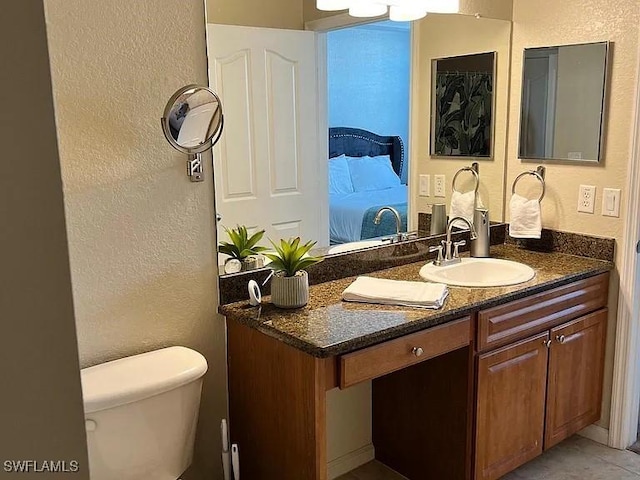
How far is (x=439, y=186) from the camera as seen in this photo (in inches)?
111

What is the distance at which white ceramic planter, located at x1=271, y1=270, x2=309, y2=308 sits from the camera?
2.02m

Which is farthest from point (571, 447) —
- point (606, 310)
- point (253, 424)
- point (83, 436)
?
point (83, 436)

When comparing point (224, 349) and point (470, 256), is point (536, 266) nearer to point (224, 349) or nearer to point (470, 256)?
point (470, 256)

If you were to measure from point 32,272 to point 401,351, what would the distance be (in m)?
1.54

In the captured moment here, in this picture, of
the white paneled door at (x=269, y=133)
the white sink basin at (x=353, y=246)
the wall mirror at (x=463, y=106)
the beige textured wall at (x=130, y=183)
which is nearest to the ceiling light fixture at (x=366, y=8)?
the white paneled door at (x=269, y=133)

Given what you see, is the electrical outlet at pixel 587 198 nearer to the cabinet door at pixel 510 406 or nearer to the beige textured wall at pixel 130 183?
the cabinet door at pixel 510 406

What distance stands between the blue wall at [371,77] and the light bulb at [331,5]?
0.08 meters

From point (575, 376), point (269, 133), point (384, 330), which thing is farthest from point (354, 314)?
point (575, 376)

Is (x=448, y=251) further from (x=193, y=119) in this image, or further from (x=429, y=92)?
(x=193, y=119)

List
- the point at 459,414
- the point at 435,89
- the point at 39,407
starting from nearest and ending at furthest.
A: the point at 39,407
the point at 459,414
the point at 435,89

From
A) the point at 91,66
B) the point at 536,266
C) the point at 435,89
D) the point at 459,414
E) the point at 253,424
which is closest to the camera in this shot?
the point at 91,66

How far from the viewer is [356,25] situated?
Result: 2383mm

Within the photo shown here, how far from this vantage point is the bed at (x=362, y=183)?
7.92 ft

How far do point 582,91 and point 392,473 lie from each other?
5.76 feet
